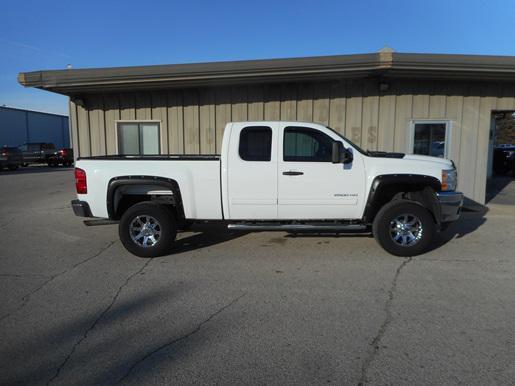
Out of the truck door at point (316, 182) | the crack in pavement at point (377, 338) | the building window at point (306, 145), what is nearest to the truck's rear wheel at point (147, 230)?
the truck door at point (316, 182)

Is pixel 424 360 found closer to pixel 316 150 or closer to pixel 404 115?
pixel 316 150

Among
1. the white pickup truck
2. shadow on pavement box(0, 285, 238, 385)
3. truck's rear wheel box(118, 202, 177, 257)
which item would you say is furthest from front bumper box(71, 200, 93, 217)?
shadow on pavement box(0, 285, 238, 385)

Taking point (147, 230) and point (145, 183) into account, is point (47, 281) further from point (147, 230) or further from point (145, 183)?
point (145, 183)

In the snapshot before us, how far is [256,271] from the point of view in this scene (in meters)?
5.52

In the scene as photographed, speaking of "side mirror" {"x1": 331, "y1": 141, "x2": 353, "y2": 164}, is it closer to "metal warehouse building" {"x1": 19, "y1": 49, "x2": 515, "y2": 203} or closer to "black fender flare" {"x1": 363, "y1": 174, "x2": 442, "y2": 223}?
"black fender flare" {"x1": 363, "y1": 174, "x2": 442, "y2": 223}

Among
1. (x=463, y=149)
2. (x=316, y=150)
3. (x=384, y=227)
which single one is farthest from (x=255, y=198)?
(x=463, y=149)

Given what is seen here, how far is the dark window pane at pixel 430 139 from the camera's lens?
10281 millimetres

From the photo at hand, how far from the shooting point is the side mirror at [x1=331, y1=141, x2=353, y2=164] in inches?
232

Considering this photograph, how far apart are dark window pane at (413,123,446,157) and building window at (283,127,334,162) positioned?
16.5 ft

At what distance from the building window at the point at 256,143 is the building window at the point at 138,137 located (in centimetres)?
529

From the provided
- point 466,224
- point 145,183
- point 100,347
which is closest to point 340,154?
point 145,183

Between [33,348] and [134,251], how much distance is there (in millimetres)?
2770

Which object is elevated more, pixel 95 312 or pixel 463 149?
pixel 463 149

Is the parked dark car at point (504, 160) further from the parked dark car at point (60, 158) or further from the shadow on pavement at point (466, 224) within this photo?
the parked dark car at point (60, 158)
